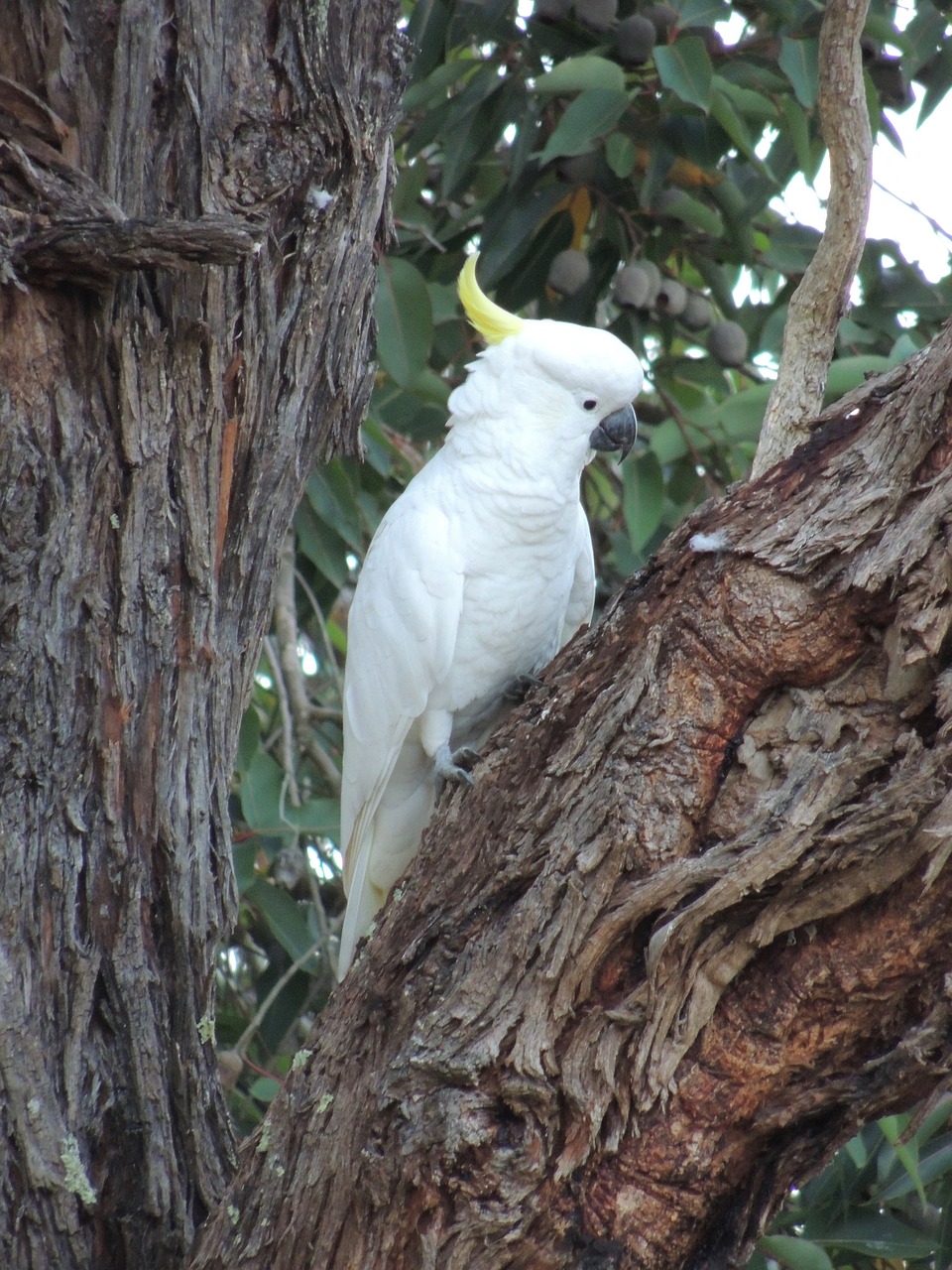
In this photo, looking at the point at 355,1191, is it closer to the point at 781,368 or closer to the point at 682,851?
the point at 682,851

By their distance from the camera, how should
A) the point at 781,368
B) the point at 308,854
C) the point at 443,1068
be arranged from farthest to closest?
the point at 308,854
the point at 781,368
the point at 443,1068

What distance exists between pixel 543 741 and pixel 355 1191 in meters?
0.41

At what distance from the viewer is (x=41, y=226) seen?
1212 millimetres

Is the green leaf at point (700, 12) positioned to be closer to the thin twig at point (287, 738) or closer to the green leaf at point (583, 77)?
the green leaf at point (583, 77)

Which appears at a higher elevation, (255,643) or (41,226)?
(41,226)

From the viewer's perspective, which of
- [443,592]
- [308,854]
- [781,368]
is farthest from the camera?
[308,854]

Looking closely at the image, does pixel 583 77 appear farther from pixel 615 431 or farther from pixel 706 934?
pixel 706 934

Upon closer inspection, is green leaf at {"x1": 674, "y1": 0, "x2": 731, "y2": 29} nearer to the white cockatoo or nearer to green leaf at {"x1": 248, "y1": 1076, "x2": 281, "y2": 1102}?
the white cockatoo

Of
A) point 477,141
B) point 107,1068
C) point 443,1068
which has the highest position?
point 477,141

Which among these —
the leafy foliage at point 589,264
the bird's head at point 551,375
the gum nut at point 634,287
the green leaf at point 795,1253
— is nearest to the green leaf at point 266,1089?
the leafy foliage at point 589,264

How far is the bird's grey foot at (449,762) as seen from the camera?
192cm

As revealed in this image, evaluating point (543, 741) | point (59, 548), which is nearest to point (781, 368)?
point (543, 741)

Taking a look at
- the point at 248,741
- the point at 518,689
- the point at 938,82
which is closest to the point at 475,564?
the point at 518,689

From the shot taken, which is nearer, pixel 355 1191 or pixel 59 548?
pixel 355 1191
